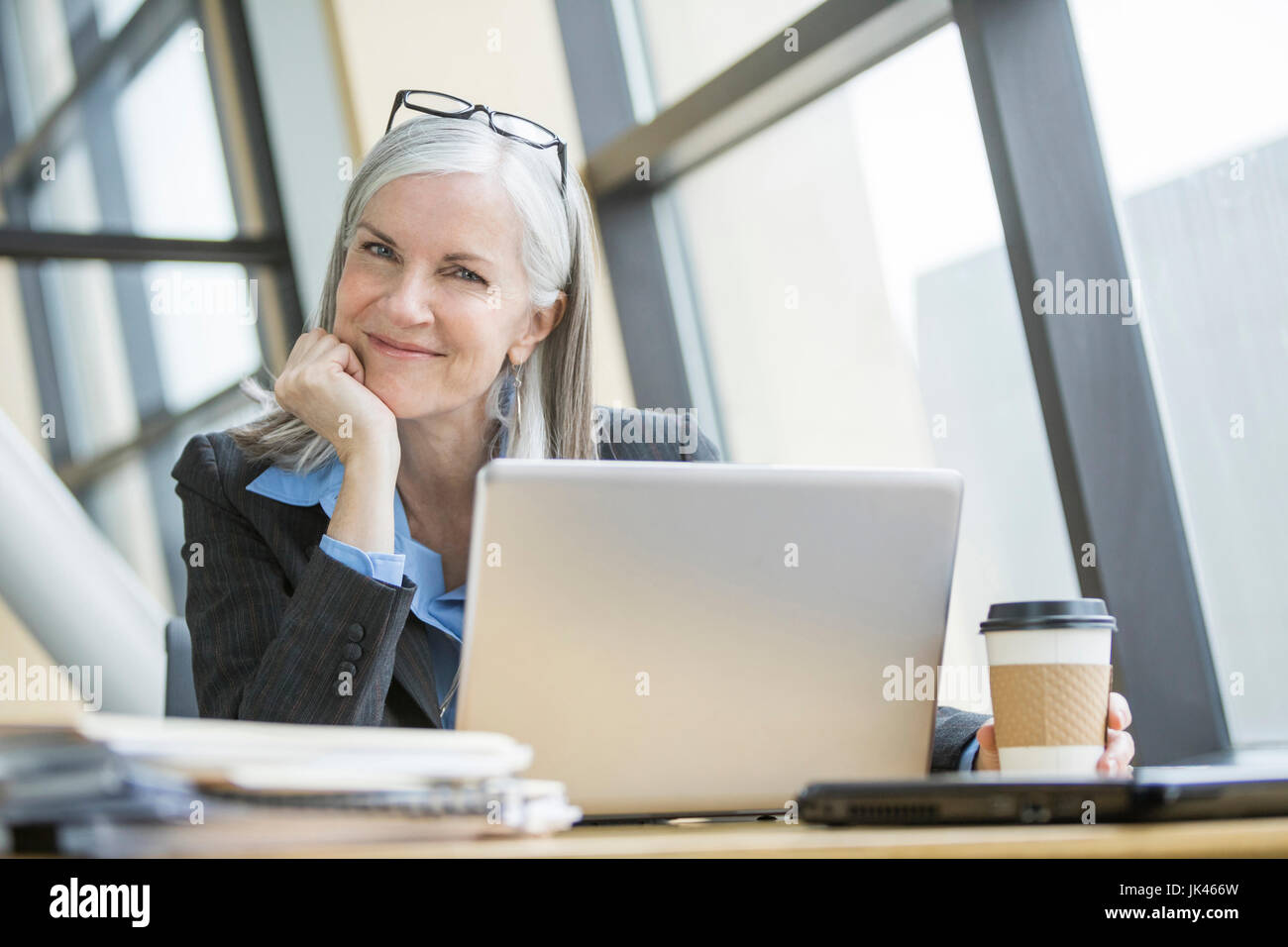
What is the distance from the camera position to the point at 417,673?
136 cm

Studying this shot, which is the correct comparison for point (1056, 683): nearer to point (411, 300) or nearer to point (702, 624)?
point (702, 624)

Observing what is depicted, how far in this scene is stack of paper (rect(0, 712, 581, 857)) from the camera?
50 cm

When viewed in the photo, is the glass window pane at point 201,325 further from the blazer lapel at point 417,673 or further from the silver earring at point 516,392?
the blazer lapel at point 417,673

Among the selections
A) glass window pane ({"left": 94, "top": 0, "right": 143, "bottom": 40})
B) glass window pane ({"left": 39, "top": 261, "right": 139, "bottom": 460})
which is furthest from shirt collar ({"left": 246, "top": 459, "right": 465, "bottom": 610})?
glass window pane ({"left": 94, "top": 0, "right": 143, "bottom": 40})

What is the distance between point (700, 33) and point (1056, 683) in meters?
2.55

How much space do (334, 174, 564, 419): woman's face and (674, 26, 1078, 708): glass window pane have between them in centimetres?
106

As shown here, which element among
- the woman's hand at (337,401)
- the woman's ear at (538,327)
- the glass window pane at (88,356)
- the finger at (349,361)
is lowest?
the woman's hand at (337,401)

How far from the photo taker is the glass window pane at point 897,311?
2.36 metres

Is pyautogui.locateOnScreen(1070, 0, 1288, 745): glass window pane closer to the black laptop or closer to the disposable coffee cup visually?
the disposable coffee cup

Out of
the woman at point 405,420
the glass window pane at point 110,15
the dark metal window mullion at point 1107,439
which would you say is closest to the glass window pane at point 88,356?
the glass window pane at point 110,15

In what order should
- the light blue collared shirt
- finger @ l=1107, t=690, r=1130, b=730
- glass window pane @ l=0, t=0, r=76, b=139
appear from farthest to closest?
glass window pane @ l=0, t=0, r=76, b=139 → the light blue collared shirt → finger @ l=1107, t=690, r=1130, b=730

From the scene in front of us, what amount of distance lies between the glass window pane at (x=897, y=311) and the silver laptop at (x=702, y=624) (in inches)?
54.4
